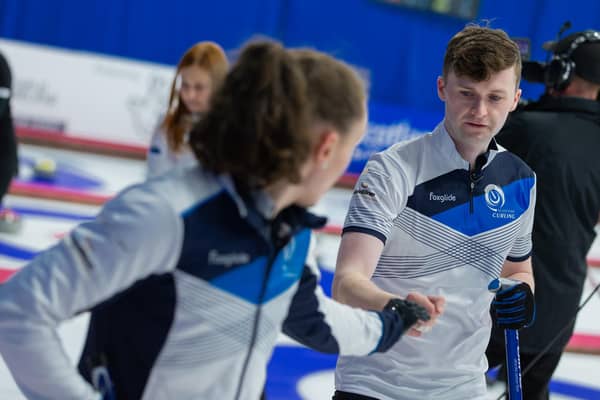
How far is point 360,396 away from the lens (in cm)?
196

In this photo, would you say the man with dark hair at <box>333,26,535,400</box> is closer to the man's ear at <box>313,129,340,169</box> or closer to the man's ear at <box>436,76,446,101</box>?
the man's ear at <box>436,76,446,101</box>

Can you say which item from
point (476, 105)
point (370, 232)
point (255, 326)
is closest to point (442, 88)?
point (476, 105)

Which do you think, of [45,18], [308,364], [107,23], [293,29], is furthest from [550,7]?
[308,364]

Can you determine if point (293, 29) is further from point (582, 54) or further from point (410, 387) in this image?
point (410, 387)

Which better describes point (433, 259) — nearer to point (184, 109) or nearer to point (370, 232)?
point (370, 232)

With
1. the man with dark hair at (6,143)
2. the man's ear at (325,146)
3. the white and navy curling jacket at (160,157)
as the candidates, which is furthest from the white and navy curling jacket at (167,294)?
the man with dark hair at (6,143)

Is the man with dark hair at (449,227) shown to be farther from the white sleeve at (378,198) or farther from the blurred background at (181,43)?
the blurred background at (181,43)

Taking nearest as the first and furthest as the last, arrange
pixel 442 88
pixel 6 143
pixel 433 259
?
pixel 433 259, pixel 442 88, pixel 6 143

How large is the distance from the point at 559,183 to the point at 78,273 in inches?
77.1

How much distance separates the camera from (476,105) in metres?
2.01

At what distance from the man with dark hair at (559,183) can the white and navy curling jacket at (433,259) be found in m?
0.77

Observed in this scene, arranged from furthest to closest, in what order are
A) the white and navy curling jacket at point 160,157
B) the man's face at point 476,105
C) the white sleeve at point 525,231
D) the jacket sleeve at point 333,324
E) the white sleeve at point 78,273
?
the white and navy curling jacket at point 160,157
the white sleeve at point 525,231
the man's face at point 476,105
the jacket sleeve at point 333,324
the white sleeve at point 78,273

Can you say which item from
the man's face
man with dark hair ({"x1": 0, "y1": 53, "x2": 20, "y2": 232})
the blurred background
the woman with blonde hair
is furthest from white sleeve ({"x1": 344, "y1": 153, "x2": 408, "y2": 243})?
the blurred background

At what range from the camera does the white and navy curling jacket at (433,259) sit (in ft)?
6.41
